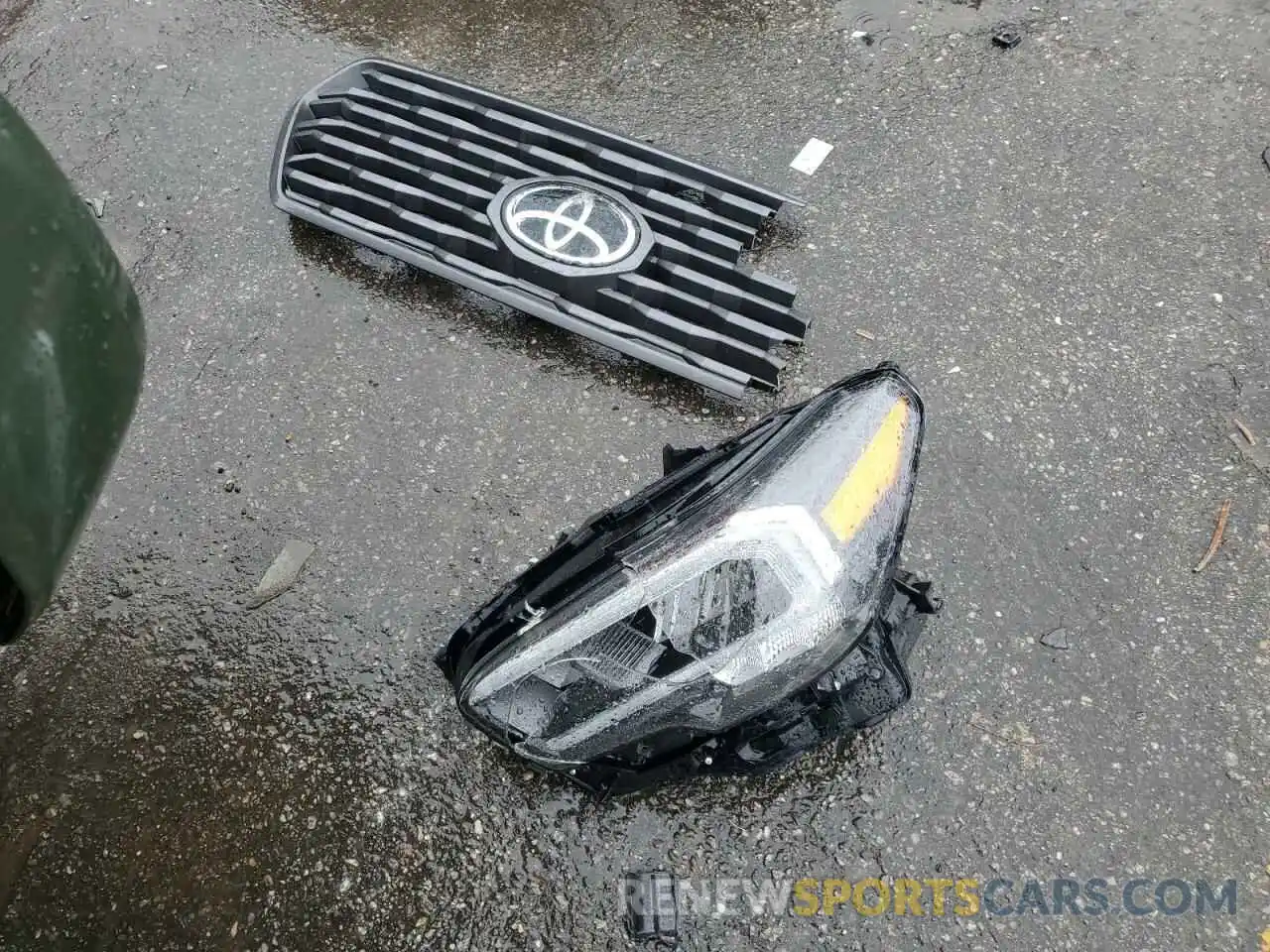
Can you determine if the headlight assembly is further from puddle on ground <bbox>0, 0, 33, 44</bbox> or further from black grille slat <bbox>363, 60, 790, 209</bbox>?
puddle on ground <bbox>0, 0, 33, 44</bbox>

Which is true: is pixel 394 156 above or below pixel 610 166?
above

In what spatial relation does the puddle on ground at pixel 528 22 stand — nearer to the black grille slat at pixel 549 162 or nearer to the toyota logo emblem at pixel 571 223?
the black grille slat at pixel 549 162

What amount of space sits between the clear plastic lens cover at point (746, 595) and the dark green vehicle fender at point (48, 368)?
0.92 m

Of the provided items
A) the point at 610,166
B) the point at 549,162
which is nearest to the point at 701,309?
the point at 610,166

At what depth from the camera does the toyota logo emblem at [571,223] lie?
2.91 metres

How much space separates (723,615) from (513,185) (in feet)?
6.13

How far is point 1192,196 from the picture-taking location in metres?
3.44

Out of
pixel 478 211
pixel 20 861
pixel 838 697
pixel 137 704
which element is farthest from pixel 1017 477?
pixel 20 861

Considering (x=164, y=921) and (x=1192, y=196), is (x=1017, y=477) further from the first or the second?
(x=164, y=921)

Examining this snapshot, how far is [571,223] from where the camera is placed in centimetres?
297

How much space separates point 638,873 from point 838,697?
644 mm

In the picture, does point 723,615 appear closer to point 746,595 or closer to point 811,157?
point 746,595

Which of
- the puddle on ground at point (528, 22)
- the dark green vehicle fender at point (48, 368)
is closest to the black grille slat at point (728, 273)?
the puddle on ground at point (528, 22)

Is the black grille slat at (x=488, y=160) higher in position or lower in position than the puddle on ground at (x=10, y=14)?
lower
